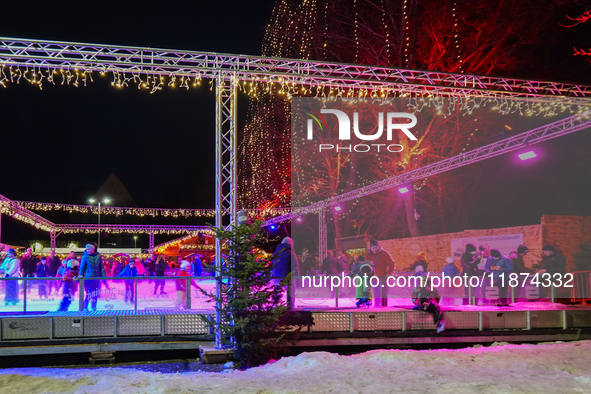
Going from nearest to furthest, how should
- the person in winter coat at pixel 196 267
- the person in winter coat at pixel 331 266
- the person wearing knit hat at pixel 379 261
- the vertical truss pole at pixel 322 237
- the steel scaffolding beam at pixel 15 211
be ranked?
the person wearing knit hat at pixel 379 261 < the person in winter coat at pixel 331 266 < the vertical truss pole at pixel 322 237 < the person in winter coat at pixel 196 267 < the steel scaffolding beam at pixel 15 211

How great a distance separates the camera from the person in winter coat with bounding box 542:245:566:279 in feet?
35.8

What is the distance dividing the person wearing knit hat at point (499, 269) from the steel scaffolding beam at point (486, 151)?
2.30m

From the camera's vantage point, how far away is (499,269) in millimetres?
10594

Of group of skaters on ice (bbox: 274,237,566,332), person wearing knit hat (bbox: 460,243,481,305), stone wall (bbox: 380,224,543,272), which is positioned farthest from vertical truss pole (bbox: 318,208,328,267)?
person wearing knit hat (bbox: 460,243,481,305)

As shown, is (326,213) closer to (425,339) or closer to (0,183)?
(425,339)

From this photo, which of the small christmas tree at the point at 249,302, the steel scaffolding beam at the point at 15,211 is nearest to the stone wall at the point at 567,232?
the small christmas tree at the point at 249,302

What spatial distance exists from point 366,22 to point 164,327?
13.0 m

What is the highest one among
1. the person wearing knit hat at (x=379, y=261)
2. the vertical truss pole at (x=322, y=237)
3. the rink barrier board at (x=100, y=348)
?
the vertical truss pole at (x=322, y=237)

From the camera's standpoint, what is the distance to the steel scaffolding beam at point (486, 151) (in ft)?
32.8

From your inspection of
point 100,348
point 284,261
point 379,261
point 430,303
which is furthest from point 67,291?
point 430,303

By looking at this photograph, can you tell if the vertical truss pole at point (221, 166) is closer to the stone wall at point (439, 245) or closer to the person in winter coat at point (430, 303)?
the person in winter coat at point (430, 303)

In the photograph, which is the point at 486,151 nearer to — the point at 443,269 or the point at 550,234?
the point at 550,234

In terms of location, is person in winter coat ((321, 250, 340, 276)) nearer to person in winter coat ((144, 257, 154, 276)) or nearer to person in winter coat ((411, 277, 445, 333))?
person in winter coat ((411, 277, 445, 333))

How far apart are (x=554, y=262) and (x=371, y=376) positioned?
22.4ft
